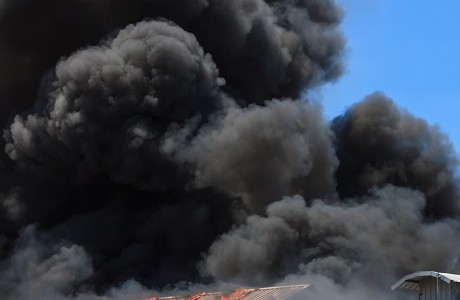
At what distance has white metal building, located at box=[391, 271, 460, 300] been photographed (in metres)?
25.9

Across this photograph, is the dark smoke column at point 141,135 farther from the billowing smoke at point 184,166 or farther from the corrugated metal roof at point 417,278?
the corrugated metal roof at point 417,278

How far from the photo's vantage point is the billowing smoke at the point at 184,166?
4934cm

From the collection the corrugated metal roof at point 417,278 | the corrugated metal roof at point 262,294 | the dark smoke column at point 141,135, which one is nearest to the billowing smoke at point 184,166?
the dark smoke column at point 141,135

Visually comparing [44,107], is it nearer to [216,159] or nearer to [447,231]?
[216,159]

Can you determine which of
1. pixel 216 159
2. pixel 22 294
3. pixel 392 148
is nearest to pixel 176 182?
pixel 216 159

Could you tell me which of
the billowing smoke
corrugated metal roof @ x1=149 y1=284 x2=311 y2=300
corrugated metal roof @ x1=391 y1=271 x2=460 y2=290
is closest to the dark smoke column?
the billowing smoke

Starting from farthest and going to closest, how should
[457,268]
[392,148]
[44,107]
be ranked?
[392,148] → [44,107] → [457,268]

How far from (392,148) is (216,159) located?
13.1 metres

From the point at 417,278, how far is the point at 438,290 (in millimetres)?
722

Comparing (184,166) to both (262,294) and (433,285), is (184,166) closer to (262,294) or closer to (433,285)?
(262,294)

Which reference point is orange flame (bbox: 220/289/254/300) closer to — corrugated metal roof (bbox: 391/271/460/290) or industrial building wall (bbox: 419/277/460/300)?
corrugated metal roof (bbox: 391/271/460/290)

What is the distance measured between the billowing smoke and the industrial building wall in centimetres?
1771

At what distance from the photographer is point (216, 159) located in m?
52.7

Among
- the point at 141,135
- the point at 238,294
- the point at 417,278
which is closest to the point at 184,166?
Answer: the point at 141,135
